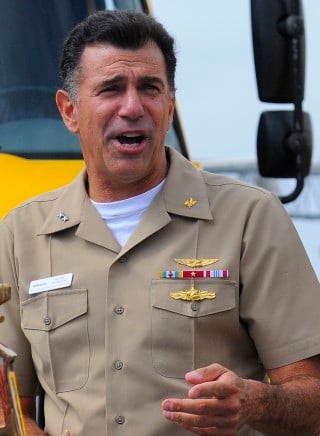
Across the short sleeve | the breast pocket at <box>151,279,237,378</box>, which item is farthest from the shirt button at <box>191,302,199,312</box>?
the short sleeve

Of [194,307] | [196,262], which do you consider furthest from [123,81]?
[194,307]

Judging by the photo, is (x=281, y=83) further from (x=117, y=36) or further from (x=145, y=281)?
(x=145, y=281)

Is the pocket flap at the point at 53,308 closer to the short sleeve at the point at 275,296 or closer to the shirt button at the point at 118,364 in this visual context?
the shirt button at the point at 118,364

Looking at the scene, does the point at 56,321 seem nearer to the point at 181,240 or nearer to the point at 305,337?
the point at 181,240

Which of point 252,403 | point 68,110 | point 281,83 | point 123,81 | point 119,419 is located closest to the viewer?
point 252,403

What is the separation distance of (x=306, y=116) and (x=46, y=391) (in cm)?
170

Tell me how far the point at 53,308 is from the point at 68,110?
561mm

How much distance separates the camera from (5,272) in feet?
12.3

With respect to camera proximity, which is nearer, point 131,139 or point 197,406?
point 197,406

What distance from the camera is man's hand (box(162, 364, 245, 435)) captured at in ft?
10.4

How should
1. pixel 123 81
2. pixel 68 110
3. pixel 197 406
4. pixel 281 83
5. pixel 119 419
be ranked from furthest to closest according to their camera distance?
pixel 281 83
pixel 68 110
pixel 123 81
pixel 119 419
pixel 197 406

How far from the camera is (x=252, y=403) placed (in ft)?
11.0

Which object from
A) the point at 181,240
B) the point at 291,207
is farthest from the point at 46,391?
the point at 291,207

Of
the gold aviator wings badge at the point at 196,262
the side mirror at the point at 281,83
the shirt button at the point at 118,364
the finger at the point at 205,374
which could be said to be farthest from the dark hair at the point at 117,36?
the side mirror at the point at 281,83
